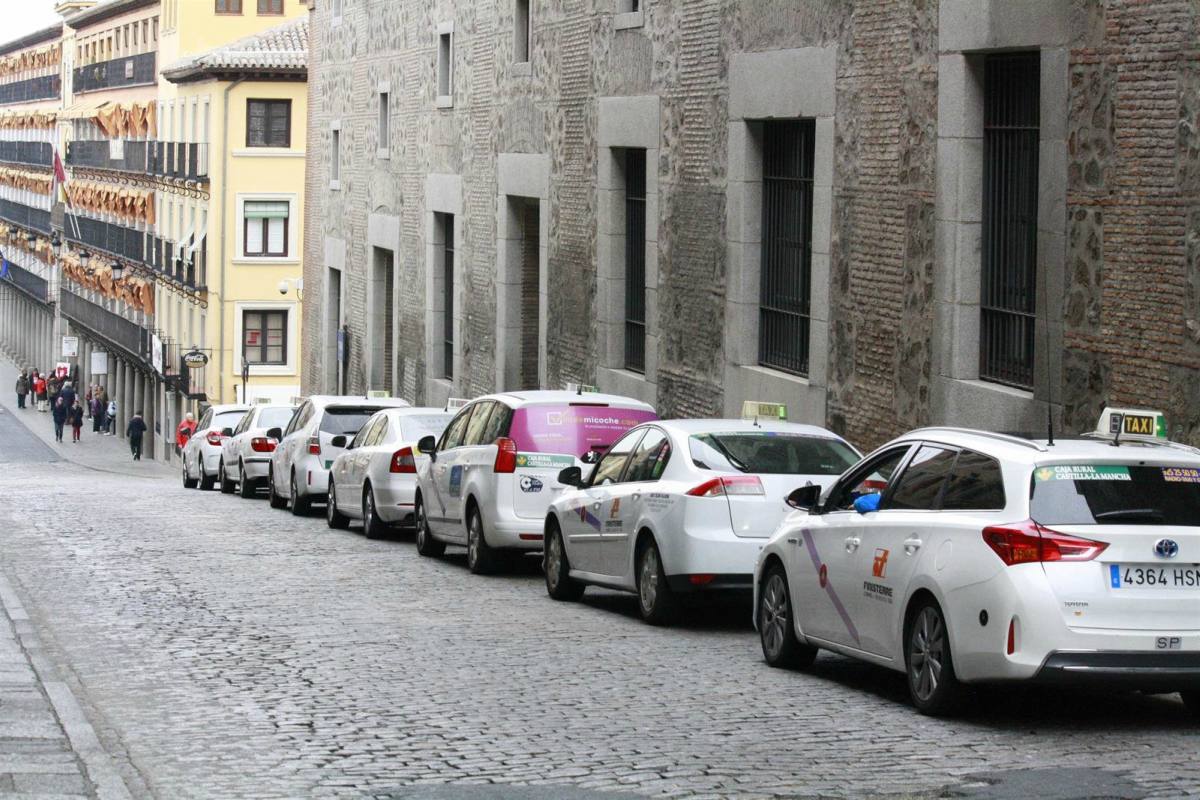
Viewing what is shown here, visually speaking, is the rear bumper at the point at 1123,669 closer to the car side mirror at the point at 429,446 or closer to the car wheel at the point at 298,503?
the car side mirror at the point at 429,446

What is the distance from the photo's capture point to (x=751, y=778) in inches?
359

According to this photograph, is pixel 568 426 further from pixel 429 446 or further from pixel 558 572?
pixel 429 446

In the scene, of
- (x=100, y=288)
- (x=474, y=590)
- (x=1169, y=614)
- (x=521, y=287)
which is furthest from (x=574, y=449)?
(x=100, y=288)

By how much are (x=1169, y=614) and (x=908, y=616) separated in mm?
1446

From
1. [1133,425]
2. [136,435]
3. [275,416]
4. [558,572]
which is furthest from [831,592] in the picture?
[136,435]

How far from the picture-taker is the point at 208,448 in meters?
42.0

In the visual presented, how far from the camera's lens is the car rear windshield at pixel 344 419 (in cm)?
2925

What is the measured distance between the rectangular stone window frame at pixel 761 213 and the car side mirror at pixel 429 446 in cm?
370

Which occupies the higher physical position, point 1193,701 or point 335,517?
point 1193,701

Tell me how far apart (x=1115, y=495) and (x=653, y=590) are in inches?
207

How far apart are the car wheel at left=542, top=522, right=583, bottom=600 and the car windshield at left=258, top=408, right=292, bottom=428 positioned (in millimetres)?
20353

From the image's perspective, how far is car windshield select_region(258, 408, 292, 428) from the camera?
37281 millimetres

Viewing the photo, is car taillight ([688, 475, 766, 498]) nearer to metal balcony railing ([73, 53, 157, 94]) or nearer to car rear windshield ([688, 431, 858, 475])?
car rear windshield ([688, 431, 858, 475])

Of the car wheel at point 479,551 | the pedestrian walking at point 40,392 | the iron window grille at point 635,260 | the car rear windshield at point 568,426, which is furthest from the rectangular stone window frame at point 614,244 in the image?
the pedestrian walking at point 40,392
